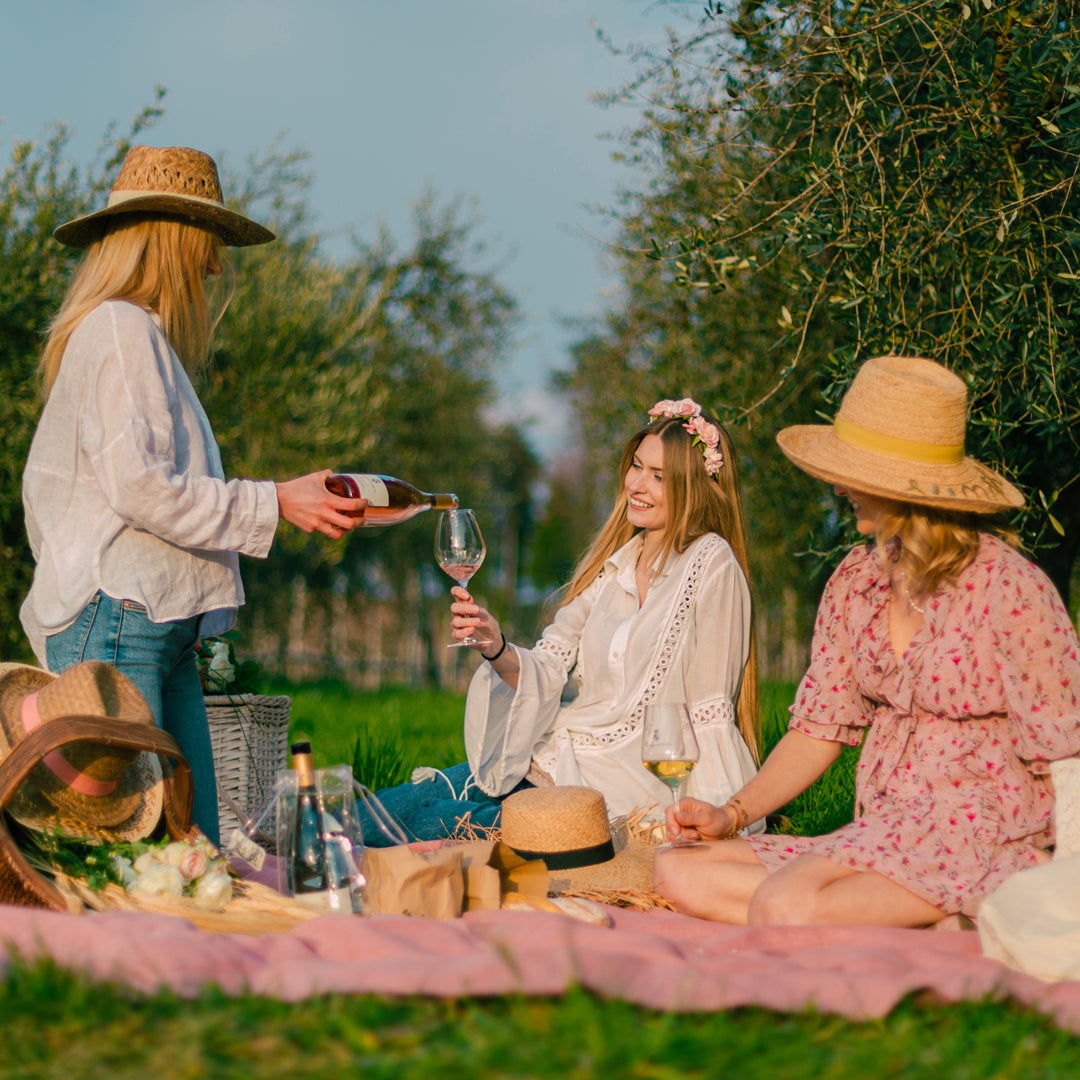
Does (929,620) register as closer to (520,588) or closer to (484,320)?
(484,320)

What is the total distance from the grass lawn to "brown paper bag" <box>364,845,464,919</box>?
2.71 feet

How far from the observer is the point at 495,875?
3.17 metres

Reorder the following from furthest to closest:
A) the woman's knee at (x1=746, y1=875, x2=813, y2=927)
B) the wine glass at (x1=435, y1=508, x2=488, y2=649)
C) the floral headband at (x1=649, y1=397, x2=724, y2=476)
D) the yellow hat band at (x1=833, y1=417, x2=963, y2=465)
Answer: the floral headband at (x1=649, y1=397, x2=724, y2=476)
the wine glass at (x1=435, y1=508, x2=488, y2=649)
the yellow hat band at (x1=833, y1=417, x2=963, y2=465)
the woman's knee at (x1=746, y1=875, x2=813, y2=927)

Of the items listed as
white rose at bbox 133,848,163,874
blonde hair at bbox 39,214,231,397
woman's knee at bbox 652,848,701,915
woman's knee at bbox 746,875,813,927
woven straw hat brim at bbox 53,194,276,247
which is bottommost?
woman's knee at bbox 652,848,701,915

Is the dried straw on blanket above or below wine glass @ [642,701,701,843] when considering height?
below

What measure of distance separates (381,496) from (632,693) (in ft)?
4.73

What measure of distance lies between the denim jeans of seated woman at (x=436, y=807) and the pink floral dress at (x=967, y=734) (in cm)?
152

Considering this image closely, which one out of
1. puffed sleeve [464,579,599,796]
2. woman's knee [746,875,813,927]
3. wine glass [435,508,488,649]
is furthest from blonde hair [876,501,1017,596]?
puffed sleeve [464,579,599,796]

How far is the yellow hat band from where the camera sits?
128 inches

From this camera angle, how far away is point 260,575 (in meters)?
15.3

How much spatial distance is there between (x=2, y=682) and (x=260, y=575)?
40.7ft

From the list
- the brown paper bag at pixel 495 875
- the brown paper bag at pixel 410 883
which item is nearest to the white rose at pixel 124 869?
the brown paper bag at pixel 410 883

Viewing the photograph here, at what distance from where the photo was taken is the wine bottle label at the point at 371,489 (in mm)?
3637

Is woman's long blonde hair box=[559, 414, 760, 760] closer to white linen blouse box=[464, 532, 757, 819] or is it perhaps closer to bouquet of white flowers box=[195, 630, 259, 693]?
white linen blouse box=[464, 532, 757, 819]
